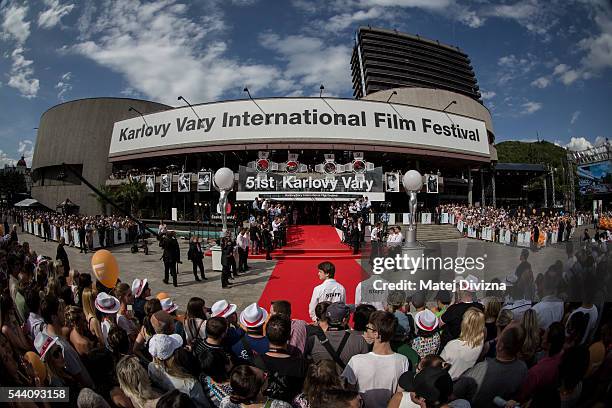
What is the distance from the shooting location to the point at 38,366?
2752mm

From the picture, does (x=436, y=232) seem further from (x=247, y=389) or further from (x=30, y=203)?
(x=30, y=203)

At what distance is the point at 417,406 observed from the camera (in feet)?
6.73

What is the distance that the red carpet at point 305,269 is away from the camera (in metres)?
8.55

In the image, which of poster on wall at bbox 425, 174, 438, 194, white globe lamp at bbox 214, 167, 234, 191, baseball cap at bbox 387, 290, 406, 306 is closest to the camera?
baseball cap at bbox 387, 290, 406, 306

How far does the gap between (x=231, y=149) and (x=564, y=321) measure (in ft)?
87.5

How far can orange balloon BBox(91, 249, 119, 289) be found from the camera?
18.8 feet

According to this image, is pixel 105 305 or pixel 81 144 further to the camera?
pixel 81 144

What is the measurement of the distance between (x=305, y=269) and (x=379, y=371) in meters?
9.85

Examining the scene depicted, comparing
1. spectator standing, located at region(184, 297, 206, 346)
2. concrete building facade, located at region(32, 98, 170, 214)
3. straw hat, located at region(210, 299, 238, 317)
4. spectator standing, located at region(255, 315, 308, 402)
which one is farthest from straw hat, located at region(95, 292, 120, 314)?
concrete building facade, located at region(32, 98, 170, 214)

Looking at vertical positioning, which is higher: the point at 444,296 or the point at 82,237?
the point at 82,237

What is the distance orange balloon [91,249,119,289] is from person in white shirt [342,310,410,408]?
17.6 ft

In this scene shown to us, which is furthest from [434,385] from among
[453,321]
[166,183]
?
[166,183]

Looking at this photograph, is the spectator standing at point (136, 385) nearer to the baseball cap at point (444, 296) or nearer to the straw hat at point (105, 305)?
the straw hat at point (105, 305)

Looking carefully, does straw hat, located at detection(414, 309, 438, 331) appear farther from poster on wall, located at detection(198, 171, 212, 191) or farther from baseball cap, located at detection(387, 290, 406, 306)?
poster on wall, located at detection(198, 171, 212, 191)
